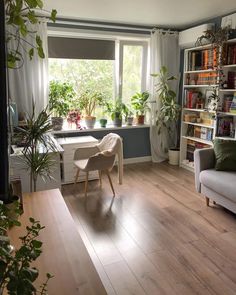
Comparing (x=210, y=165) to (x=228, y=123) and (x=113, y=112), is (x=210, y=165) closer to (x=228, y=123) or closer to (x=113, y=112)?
(x=228, y=123)

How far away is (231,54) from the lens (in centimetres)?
360

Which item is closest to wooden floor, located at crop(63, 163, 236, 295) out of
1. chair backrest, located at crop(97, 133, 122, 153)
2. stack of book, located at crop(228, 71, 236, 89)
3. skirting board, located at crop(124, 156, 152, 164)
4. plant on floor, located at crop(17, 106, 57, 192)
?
chair backrest, located at crop(97, 133, 122, 153)

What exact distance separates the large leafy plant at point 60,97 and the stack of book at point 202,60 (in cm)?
202

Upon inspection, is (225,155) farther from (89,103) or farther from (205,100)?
(89,103)

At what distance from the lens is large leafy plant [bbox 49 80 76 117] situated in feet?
13.1

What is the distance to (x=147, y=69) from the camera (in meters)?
4.72

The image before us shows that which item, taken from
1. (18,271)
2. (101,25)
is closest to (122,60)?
(101,25)

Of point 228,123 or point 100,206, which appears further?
point 228,123

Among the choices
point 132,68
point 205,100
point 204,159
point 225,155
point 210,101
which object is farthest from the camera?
point 132,68

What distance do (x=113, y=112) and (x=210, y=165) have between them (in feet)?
6.52

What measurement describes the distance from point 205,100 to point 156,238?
266cm

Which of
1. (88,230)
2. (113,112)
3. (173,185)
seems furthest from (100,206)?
(113,112)

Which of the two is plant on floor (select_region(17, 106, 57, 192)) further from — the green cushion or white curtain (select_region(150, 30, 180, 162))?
white curtain (select_region(150, 30, 180, 162))

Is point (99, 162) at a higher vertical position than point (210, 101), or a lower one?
lower
